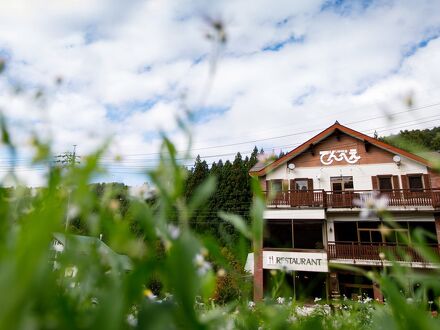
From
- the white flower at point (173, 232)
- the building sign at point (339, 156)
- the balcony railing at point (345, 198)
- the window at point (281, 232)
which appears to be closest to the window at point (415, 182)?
the balcony railing at point (345, 198)

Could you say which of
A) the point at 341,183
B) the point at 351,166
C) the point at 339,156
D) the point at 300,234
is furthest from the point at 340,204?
the point at 300,234

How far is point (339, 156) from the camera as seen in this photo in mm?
17328

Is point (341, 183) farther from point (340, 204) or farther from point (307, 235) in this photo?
point (307, 235)

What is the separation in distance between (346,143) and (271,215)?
5.67m

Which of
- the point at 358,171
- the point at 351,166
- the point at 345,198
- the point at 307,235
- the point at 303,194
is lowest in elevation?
the point at 307,235

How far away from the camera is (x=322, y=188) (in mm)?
16922

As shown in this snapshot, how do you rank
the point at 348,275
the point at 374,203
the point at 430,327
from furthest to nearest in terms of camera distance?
the point at 348,275 → the point at 374,203 → the point at 430,327

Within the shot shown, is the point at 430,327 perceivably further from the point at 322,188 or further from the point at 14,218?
the point at 322,188

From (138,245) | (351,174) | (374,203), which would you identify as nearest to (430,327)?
(138,245)

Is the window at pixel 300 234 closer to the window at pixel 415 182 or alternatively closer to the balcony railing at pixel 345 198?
the balcony railing at pixel 345 198

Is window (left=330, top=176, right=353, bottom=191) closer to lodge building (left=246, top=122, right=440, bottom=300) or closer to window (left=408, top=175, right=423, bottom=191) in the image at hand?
lodge building (left=246, top=122, right=440, bottom=300)

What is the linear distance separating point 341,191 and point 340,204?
667 mm

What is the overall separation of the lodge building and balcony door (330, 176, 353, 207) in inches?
1.8

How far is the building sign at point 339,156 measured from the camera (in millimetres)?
17094
